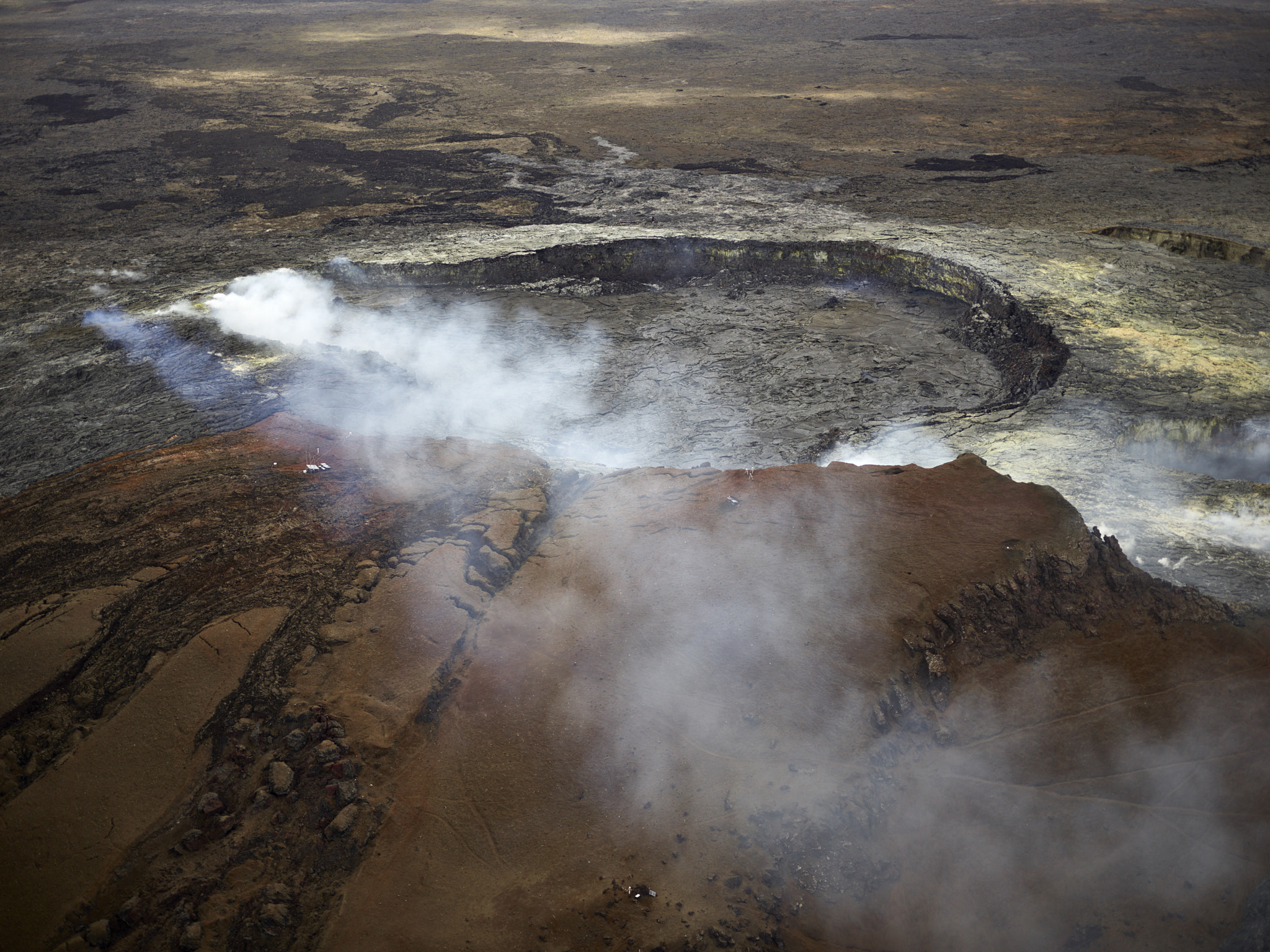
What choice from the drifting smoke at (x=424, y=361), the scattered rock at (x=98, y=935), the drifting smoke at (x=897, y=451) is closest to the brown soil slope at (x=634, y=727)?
the scattered rock at (x=98, y=935)

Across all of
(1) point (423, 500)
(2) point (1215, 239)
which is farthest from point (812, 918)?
(2) point (1215, 239)

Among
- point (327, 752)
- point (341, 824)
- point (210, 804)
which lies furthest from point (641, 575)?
point (210, 804)

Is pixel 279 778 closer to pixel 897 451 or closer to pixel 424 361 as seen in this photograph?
pixel 897 451

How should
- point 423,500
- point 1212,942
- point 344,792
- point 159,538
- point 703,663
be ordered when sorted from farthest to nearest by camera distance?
1. point 423,500
2. point 159,538
3. point 703,663
4. point 344,792
5. point 1212,942

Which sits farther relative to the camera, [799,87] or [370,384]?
[799,87]

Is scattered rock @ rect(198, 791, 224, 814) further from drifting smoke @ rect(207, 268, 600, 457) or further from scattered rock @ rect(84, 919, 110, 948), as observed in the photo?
drifting smoke @ rect(207, 268, 600, 457)

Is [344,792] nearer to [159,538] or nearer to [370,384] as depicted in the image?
[159,538]

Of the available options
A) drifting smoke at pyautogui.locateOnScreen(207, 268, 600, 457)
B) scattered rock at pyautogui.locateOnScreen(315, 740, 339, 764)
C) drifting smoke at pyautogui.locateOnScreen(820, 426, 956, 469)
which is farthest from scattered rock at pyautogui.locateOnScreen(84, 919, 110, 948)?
drifting smoke at pyautogui.locateOnScreen(820, 426, 956, 469)
